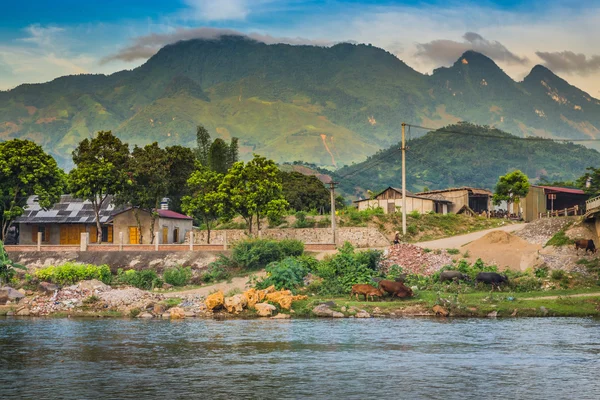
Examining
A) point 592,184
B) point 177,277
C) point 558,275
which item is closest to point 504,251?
point 558,275

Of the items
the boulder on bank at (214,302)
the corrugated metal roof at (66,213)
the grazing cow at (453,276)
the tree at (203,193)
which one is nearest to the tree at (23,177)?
the corrugated metal roof at (66,213)

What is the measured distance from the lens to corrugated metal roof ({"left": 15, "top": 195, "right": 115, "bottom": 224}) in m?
74.7

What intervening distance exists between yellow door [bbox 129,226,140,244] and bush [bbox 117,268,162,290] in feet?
50.7

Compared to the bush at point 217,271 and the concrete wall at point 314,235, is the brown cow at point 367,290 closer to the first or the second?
the bush at point 217,271

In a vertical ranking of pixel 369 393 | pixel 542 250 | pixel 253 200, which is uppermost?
pixel 253 200

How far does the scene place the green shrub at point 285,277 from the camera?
4893 cm

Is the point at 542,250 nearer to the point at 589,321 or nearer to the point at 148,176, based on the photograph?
the point at 589,321

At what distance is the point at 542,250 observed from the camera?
184 feet

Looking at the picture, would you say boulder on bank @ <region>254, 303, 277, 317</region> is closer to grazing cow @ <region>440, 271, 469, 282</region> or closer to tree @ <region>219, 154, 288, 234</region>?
grazing cow @ <region>440, 271, 469, 282</region>

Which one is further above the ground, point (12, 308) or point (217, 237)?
point (217, 237)

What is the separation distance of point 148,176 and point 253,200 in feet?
34.3

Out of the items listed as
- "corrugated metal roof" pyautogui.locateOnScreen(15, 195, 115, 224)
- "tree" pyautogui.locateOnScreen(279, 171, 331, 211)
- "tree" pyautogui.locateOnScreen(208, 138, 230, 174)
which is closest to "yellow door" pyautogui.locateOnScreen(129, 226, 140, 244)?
"corrugated metal roof" pyautogui.locateOnScreen(15, 195, 115, 224)

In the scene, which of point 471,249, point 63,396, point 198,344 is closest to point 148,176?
point 471,249

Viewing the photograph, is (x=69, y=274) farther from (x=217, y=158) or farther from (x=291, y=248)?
(x=217, y=158)
